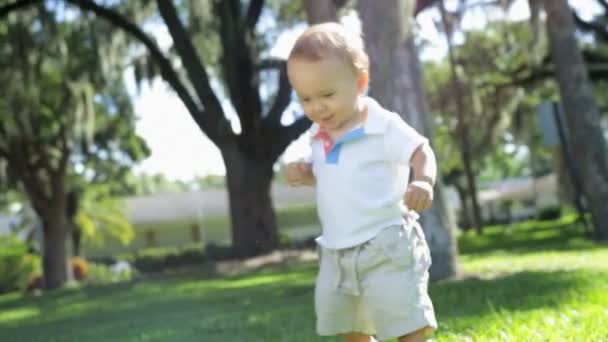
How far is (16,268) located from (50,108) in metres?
7.08

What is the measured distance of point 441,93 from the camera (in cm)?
2745

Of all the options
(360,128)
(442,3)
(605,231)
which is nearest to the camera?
(360,128)

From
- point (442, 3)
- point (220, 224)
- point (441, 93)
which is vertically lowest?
point (220, 224)

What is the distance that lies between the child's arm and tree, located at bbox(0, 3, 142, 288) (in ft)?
49.3

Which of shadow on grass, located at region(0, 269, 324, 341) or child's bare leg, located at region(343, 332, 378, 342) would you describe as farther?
shadow on grass, located at region(0, 269, 324, 341)

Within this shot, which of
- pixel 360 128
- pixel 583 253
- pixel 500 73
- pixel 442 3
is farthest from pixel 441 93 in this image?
pixel 360 128

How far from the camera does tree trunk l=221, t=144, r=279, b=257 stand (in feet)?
54.7

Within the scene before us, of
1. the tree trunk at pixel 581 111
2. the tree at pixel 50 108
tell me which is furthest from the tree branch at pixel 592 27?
the tree at pixel 50 108

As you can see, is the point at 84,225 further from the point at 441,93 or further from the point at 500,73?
the point at 500,73

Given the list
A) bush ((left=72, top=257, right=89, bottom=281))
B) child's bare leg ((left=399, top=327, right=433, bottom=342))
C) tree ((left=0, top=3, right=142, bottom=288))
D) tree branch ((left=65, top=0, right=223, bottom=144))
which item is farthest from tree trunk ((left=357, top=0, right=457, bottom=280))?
bush ((left=72, top=257, right=89, bottom=281))

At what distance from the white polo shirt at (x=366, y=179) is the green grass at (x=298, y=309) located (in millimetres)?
1353

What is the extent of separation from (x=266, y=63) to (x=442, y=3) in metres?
6.93

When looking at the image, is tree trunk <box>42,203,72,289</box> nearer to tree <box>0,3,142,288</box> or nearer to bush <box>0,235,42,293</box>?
tree <box>0,3,142,288</box>

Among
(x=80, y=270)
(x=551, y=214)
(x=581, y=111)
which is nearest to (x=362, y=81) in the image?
A: (x=581, y=111)
